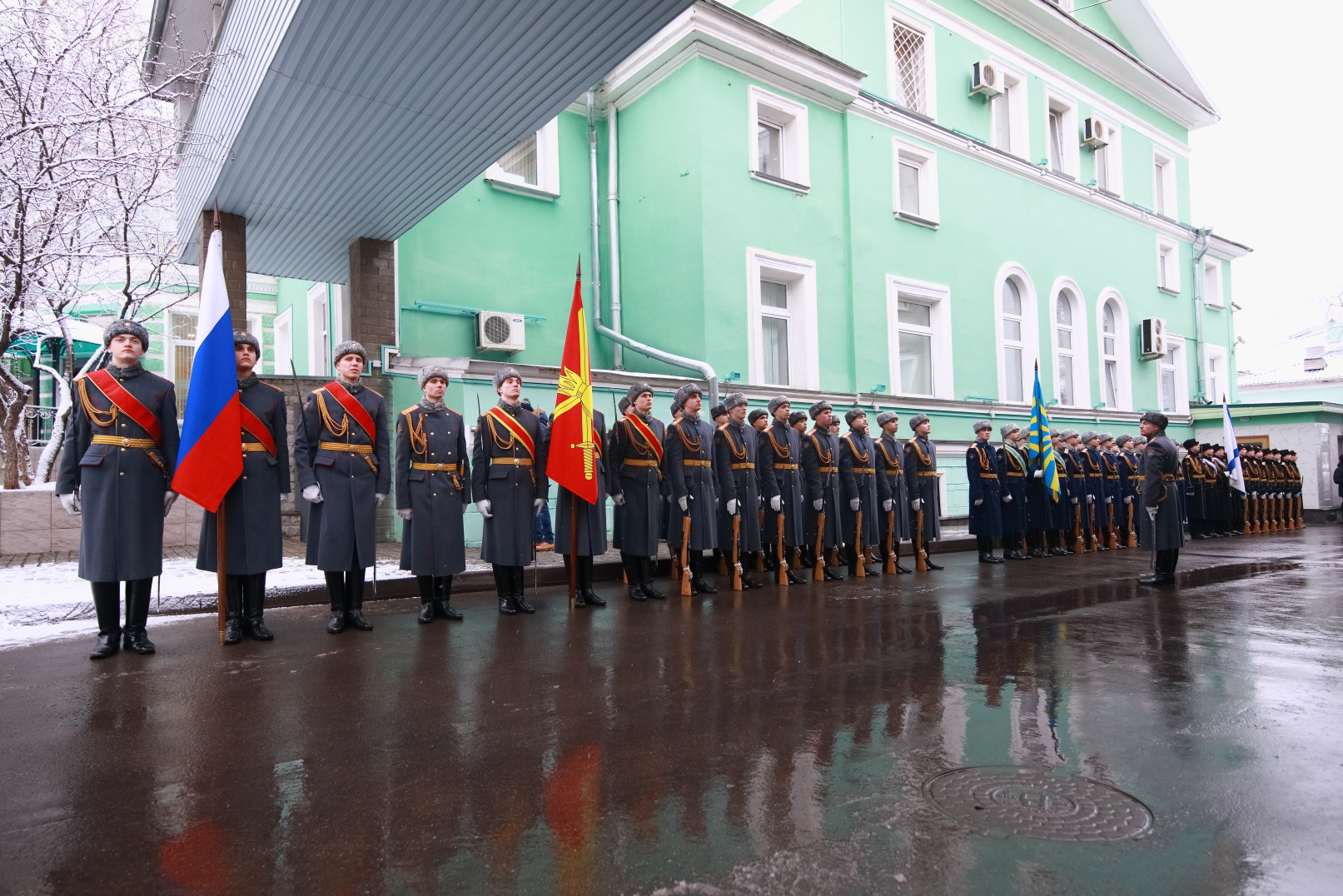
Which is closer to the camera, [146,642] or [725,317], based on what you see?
[146,642]

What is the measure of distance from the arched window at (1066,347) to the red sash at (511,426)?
16.9m

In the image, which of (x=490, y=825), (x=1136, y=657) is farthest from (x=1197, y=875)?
(x=1136, y=657)

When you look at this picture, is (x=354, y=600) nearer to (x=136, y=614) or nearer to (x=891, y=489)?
(x=136, y=614)

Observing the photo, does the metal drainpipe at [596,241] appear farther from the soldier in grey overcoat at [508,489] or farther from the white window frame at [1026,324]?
the white window frame at [1026,324]

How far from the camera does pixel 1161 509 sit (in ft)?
30.5

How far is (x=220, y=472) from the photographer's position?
5879 millimetres

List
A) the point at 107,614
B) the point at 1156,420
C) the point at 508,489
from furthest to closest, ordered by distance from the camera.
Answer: the point at 1156,420 → the point at 508,489 → the point at 107,614

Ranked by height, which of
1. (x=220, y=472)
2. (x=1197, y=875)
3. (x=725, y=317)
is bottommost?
(x=1197, y=875)

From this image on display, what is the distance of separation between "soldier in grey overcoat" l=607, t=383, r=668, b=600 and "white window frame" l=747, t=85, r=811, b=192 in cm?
781

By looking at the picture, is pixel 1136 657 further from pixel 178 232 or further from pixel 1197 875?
pixel 178 232

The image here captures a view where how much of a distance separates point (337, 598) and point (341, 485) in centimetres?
82

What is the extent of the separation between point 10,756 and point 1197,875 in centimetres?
433

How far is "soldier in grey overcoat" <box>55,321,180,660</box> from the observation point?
5.51 m

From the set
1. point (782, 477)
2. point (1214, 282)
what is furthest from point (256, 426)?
point (1214, 282)
